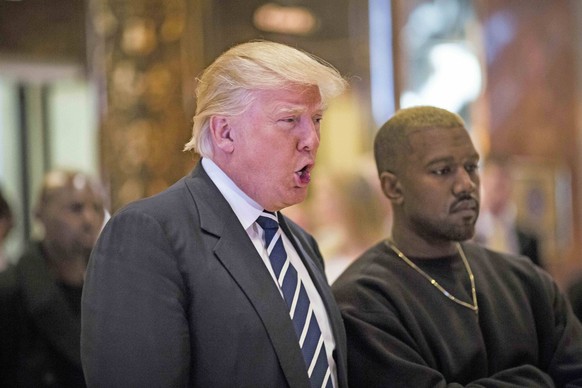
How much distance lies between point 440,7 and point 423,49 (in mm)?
618

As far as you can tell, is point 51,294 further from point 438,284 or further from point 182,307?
point 182,307

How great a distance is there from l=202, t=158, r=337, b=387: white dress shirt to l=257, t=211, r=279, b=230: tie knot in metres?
0.01

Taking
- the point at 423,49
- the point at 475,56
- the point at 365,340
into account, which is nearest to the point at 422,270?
the point at 365,340

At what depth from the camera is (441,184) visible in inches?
135

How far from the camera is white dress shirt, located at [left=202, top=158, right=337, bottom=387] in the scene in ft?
9.70

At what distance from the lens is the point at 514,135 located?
11617 mm

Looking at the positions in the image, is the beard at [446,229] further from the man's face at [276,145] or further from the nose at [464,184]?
the man's face at [276,145]

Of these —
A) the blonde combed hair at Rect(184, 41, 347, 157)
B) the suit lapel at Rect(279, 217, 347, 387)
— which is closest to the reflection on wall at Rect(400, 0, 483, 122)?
the suit lapel at Rect(279, 217, 347, 387)

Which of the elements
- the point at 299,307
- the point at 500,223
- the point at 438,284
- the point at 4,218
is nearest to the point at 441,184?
the point at 438,284

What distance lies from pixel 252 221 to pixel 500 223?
571 centimetres

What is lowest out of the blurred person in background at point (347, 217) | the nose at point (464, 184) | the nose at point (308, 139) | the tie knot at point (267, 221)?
the blurred person in background at point (347, 217)

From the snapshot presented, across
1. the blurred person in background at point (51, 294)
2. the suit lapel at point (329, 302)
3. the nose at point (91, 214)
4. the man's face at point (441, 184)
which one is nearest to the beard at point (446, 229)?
the man's face at point (441, 184)

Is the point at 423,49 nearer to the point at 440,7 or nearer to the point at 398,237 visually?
A: the point at 440,7

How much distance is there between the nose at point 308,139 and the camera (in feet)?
9.53
